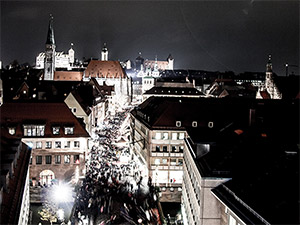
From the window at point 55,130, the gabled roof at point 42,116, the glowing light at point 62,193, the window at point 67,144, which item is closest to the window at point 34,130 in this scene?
the gabled roof at point 42,116

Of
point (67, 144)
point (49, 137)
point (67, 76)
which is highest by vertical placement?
point (67, 76)

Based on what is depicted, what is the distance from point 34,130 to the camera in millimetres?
45156

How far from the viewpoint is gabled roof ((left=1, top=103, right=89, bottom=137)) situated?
45531mm

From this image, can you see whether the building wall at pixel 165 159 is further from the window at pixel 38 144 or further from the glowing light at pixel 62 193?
the window at pixel 38 144

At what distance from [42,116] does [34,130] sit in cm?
223

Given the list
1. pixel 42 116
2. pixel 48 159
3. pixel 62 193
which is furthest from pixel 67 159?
pixel 42 116

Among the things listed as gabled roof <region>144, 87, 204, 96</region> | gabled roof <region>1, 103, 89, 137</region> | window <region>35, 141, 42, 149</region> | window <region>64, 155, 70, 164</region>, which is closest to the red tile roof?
gabled roof <region>144, 87, 204, 96</region>

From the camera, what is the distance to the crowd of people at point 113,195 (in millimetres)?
33094

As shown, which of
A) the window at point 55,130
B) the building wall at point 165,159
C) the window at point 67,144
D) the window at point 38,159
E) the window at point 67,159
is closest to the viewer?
the window at point 38,159

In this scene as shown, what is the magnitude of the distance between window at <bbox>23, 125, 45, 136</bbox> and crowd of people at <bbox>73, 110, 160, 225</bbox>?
315 inches

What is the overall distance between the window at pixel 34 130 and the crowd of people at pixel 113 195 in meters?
8.00

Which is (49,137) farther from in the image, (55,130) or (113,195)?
(113,195)

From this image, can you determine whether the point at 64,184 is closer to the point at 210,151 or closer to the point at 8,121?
the point at 8,121

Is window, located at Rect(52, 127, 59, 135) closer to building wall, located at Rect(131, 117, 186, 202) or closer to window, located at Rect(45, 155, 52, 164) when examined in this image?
window, located at Rect(45, 155, 52, 164)
